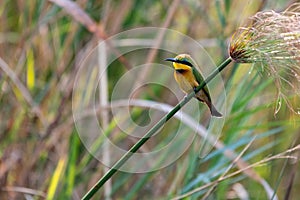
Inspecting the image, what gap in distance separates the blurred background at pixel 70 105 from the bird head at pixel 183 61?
481mm

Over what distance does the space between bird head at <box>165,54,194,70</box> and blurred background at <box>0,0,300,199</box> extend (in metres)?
0.48

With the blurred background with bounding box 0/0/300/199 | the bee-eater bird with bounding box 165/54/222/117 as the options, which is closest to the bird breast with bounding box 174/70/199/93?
the bee-eater bird with bounding box 165/54/222/117

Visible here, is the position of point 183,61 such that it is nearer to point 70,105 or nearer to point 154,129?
point 154,129

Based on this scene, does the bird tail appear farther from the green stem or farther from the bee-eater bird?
the green stem

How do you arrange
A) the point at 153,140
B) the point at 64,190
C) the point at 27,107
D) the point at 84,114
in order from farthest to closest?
1. the point at 153,140
2. the point at 27,107
3. the point at 84,114
4. the point at 64,190

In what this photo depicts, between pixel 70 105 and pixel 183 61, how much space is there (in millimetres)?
861

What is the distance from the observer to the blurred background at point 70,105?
1255 mm

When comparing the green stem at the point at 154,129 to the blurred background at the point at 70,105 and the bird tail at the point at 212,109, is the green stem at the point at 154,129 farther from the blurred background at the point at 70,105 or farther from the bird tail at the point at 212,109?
the blurred background at the point at 70,105

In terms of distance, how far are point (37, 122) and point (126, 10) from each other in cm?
38

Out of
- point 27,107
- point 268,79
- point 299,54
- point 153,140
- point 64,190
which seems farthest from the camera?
point 153,140

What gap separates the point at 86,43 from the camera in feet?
5.25

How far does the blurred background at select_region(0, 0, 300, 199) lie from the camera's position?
1255 mm

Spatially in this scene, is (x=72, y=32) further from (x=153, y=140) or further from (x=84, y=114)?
(x=153, y=140)

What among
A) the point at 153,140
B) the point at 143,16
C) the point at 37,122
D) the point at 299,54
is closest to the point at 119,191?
the point at 153,140
